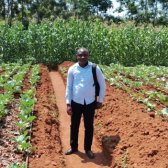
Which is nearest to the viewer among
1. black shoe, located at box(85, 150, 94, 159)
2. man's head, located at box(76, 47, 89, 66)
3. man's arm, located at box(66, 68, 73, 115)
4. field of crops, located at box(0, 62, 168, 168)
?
field of crops, located at box(0, 62, 168, 168)

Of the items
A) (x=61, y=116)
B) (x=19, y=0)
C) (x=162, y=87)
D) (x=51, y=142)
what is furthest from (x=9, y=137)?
(x=19, y=0)

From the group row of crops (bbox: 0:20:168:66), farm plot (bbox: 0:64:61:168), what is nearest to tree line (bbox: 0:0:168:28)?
row of crops (bbox: 0:20:168:66)

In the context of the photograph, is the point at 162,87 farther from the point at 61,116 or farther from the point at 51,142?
the point at 51,142

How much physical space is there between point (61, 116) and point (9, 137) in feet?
11.0

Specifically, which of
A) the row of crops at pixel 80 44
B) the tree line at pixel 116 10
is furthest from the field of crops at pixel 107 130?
the tree line at pixel 116 10

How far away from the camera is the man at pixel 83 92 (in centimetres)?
738

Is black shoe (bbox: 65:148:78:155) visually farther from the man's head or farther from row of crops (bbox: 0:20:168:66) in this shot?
row of crops (bbox: 0:20:168:66)

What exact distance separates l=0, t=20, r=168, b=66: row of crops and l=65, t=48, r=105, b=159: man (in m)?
15.1

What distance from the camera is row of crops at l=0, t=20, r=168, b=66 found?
23.0 meters

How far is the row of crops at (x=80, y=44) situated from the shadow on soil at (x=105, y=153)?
580 inches

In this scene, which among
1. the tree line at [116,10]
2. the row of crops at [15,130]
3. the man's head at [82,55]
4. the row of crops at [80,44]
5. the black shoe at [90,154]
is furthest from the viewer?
the tree line at [116,10]

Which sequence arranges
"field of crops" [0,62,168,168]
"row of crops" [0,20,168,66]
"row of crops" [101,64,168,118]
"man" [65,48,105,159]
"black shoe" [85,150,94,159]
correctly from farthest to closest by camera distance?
"row of crops" [0,20,168,66], "row of crops" [101,64,168,118], "black shoe" [85,150,94,159], "man" [65,48,105,159], "field of crops" [0,62,168,168]

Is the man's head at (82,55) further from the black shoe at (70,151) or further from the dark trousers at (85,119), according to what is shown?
the black shoe at (70,151)

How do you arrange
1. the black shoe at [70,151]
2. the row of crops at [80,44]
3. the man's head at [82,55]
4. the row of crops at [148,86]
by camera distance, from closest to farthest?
the man's head at [82,55], the black shoe at [70,151], the row of crops at [148,86], the row of crops at [80,44]
